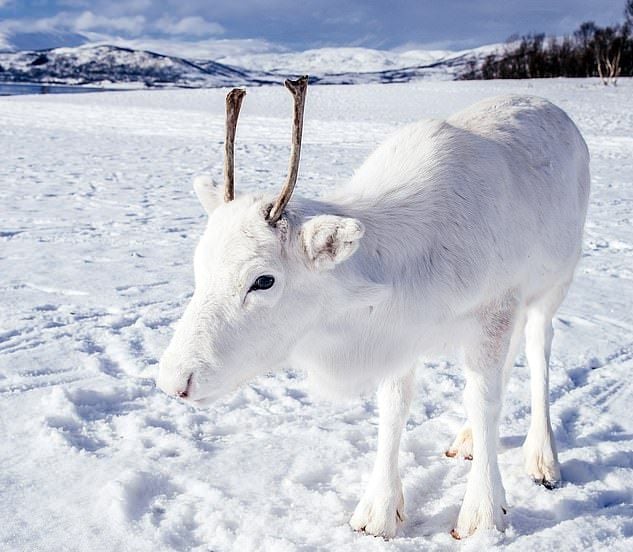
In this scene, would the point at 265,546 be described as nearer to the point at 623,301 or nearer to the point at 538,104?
the point at 538,104

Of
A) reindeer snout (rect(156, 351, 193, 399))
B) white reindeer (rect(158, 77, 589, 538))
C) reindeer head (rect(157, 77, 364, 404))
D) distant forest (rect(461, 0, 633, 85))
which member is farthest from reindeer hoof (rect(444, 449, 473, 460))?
distant forest (rect(461, 0, 633, 85))

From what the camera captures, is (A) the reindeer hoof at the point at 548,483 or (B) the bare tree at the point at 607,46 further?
(B) the bare tree at the point at 607,46

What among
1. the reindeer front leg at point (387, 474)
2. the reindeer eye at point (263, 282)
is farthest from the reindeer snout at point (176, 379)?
the reindeer front leg at point (387, 474)

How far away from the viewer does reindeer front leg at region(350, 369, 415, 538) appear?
2961 mm

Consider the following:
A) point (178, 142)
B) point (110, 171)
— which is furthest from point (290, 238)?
point (178, 142)

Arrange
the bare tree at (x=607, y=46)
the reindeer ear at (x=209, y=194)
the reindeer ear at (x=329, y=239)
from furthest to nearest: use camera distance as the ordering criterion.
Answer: the bare tree at (x=607, y=46) < the reindeer ear at (x=209, y=194) < the reindeer ear at (x=329, y=239)

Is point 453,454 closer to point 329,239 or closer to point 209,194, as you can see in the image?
point 329,239

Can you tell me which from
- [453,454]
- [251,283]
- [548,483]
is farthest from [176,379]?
[548,483]

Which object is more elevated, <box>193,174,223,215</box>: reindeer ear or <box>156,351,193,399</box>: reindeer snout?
<box>193,174,223,215</box>: reindeer ear

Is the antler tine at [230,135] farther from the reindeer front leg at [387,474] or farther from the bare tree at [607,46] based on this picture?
the bare tree at [607,46]

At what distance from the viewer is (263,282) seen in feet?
7.97

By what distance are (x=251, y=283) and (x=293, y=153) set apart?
18.6 inches

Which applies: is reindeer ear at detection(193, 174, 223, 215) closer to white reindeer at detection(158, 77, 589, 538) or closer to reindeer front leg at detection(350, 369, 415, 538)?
white reindeer at detection(158, 77, 589, 538)

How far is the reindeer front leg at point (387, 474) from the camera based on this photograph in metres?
2.96
